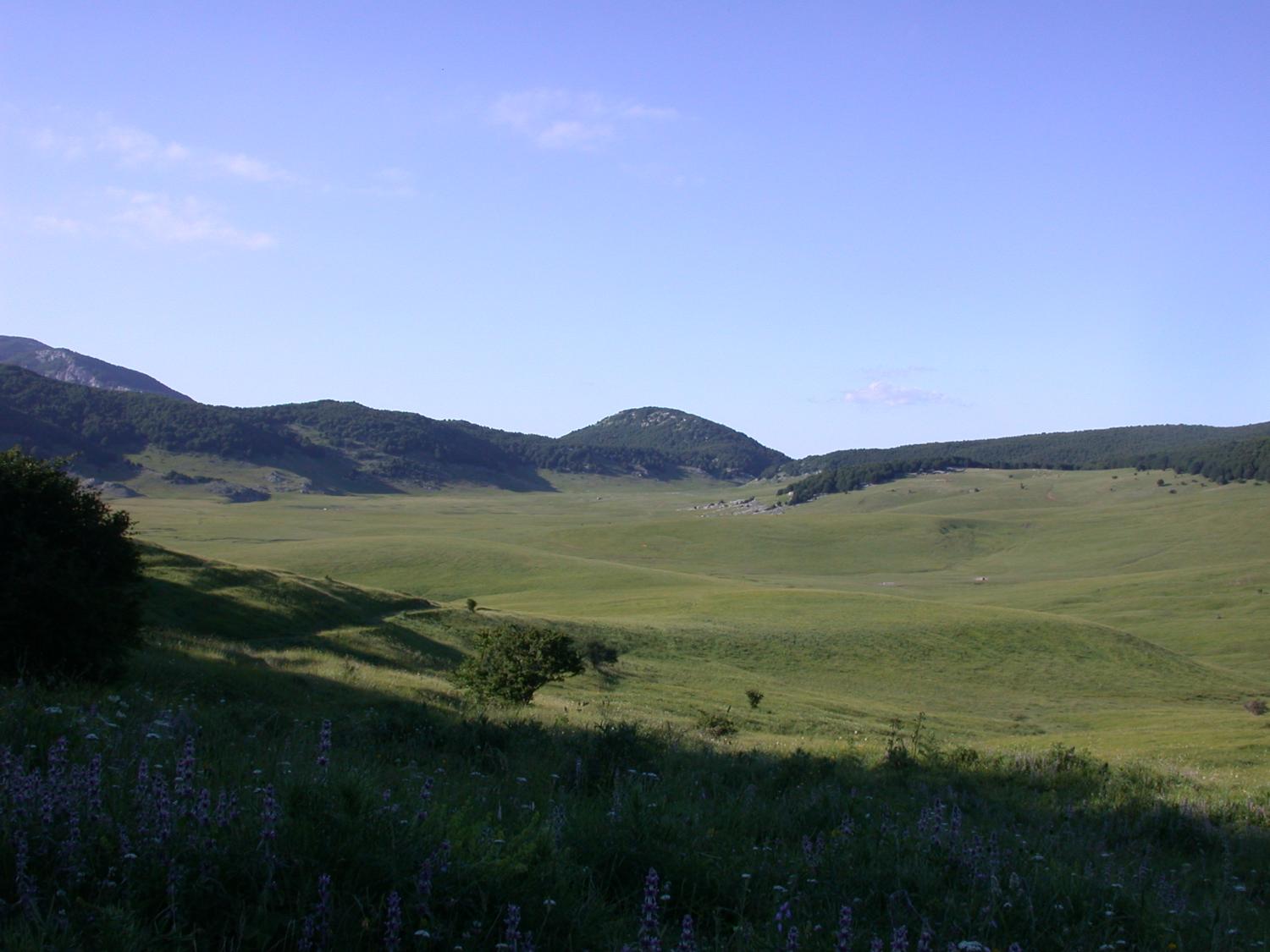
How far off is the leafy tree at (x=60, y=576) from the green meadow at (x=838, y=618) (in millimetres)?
4916

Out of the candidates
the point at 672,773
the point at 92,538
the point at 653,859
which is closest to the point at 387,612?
the point at 92,538

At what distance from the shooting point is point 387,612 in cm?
4606

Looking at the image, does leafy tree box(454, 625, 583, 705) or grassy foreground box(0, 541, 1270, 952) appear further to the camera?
leafy tree box(454, 625, 583, 705)

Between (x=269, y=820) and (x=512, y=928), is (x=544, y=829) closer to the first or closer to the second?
(x=512, y=928)

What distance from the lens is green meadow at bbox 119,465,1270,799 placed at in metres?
30.7

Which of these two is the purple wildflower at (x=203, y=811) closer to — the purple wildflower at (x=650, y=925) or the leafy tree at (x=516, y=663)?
the purple wildflower at (x=650, y=925)

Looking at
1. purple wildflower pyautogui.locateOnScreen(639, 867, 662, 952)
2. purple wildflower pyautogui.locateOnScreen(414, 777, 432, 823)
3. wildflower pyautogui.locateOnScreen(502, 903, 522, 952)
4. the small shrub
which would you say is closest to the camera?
wildflower pyautogui.locateOnScreen(502, 903, 522, 952)

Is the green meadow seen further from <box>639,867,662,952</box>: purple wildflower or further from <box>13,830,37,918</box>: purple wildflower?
<box>13,830,37,918</box>: purple wildflower

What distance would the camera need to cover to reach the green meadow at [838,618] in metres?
30.7

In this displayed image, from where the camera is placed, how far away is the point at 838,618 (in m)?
69.9

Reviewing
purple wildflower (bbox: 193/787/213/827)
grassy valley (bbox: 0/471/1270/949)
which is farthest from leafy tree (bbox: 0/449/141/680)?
purple wildflower (bbox: 193/787/213/827)

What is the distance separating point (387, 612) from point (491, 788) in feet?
134

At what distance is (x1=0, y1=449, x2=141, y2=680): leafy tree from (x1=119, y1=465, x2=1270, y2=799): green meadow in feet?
16.1

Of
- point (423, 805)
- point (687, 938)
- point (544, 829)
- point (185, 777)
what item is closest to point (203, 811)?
point (185, 777)
